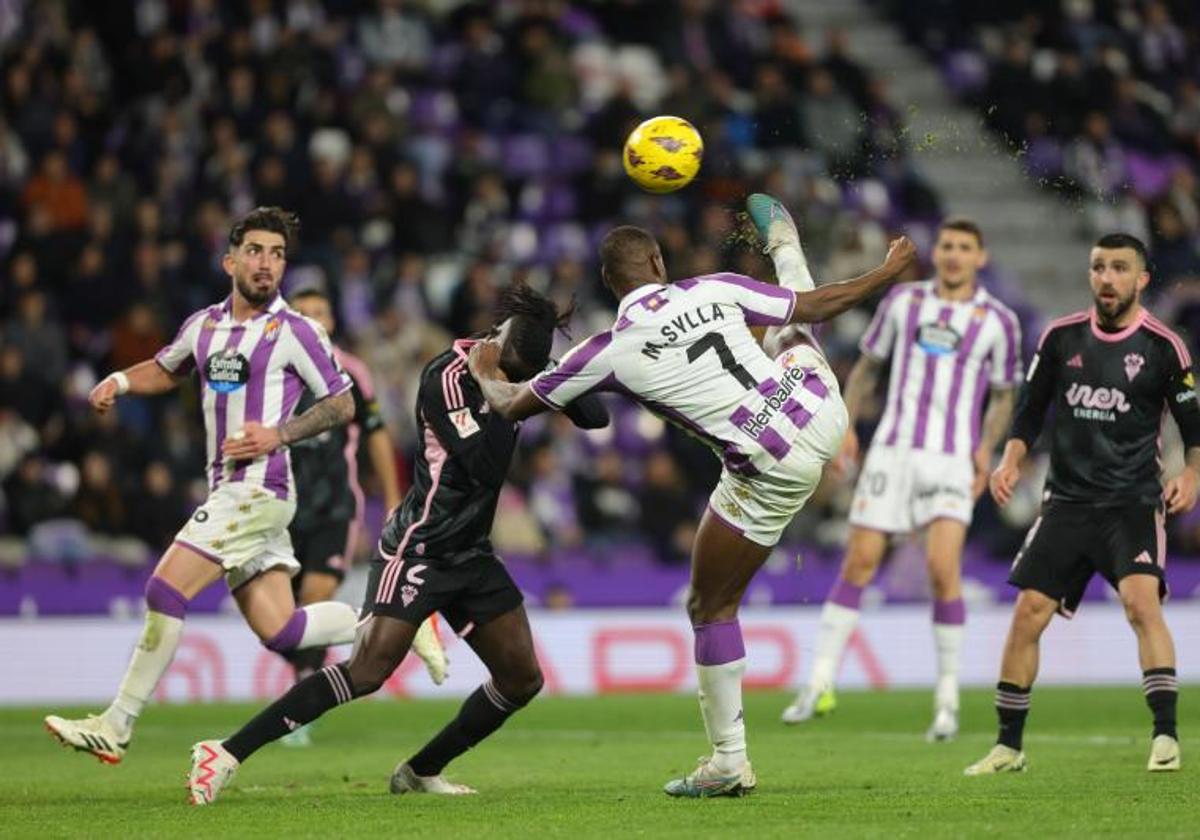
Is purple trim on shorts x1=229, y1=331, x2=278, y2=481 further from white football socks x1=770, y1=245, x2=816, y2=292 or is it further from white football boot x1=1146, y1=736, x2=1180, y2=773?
white football boot x1=1146, y1=736, x2=1180, y2=773

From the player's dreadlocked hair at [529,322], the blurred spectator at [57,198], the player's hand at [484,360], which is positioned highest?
A: the blurred spectator at [57,198]

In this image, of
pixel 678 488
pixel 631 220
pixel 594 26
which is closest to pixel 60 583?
pixel 678 488

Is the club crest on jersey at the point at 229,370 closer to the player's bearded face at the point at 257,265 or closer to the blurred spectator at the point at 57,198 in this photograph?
the player's bearded face at the point at 257,265

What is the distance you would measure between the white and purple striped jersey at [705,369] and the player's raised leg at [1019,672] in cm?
186

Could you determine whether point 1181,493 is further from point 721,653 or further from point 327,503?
point 327,503

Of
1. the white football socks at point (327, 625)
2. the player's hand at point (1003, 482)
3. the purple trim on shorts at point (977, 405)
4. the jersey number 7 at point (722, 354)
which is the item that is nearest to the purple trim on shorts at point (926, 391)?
the purple trim on shorts at point (977, 405)

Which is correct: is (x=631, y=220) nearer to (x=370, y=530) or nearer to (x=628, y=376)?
(x=370, y=530)

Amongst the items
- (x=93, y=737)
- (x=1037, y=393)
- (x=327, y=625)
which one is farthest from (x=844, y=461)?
(x=93, y=737)

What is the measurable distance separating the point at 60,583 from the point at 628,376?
8.79 m

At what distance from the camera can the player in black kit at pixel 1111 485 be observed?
9.17 metres

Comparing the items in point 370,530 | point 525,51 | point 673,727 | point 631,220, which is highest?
point 525,51

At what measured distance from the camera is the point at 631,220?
1939cm

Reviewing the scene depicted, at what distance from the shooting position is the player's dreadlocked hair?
26.9ft

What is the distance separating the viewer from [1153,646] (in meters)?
9.18
